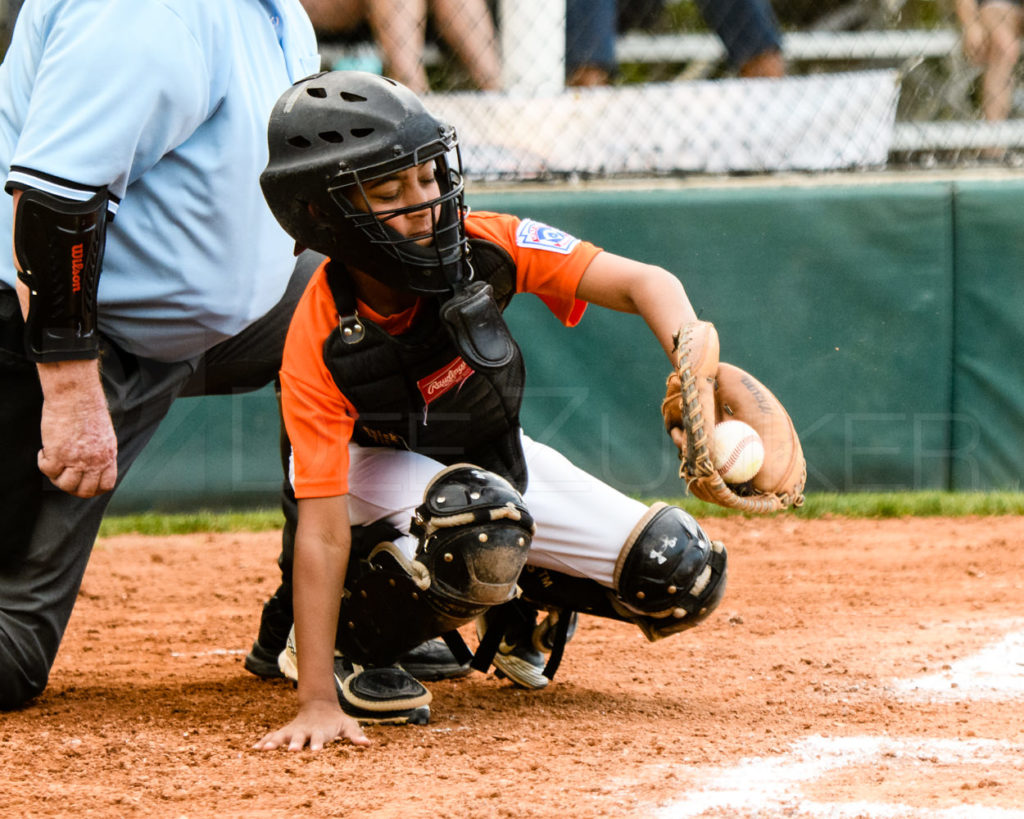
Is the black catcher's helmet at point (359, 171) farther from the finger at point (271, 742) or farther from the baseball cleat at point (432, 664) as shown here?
the baseball cleat at point (432, 664)

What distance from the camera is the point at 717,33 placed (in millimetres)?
5605

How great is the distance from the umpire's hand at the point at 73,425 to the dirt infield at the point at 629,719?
53 cm

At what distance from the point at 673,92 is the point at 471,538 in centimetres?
339

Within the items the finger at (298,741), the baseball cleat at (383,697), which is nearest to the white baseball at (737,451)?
the baseball cleat at (383,697)

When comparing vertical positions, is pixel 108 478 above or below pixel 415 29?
below

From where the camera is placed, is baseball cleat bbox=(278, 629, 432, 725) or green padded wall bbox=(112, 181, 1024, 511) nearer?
baseball cleat bbox=(278, 629, 432, 725)

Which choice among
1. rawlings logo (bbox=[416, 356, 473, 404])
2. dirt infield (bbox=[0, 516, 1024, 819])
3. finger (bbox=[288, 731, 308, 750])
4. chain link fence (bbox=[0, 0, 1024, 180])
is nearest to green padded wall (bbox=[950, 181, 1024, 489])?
chain link fence (bbox=[0, 0, 1024, 180])

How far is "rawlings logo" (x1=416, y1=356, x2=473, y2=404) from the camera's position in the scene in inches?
105

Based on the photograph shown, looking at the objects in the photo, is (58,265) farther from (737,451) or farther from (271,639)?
(737,451)

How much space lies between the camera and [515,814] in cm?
197

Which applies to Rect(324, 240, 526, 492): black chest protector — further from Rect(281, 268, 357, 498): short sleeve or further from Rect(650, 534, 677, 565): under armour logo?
Rect(650, 534, 677, 565): under armour logo

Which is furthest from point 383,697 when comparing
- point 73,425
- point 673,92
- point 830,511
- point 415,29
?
point 415,29

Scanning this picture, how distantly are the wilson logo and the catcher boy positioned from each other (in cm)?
38

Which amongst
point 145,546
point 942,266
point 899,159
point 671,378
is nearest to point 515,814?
point 671,378
